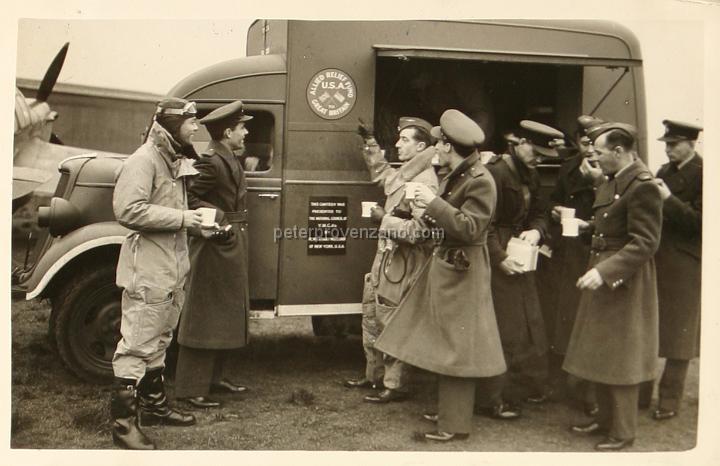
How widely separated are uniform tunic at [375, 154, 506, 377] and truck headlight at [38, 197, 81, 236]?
2.27 metres

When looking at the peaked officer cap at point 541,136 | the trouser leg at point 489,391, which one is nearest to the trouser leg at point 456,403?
the trouser leg at point 489,391

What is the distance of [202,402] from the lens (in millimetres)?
4066

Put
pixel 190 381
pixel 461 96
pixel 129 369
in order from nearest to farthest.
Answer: pixel 129 369 < pixel 190 381 < pixel 461 96

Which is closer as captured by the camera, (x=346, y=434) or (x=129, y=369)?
(x=129, y=369)

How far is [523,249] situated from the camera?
3828 millimetres

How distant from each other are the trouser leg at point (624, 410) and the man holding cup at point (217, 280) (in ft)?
7.23

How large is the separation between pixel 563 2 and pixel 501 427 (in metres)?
2.45

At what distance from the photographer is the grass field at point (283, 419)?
370cm

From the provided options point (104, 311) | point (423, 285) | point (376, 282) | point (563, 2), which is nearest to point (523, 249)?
point (423, 285)

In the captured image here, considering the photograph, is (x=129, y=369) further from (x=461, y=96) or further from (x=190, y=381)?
(x=461, y=96)

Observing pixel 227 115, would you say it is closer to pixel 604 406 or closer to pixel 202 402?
pixel 202 402

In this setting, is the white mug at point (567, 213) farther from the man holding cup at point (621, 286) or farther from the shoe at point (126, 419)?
the shoe at point (126, 419)

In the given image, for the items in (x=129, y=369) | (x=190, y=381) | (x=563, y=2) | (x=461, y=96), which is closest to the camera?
(x=129, y=369)

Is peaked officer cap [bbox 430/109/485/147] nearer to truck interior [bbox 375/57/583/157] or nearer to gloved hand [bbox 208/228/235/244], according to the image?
truck interior [bbox 375/57/583/157]
